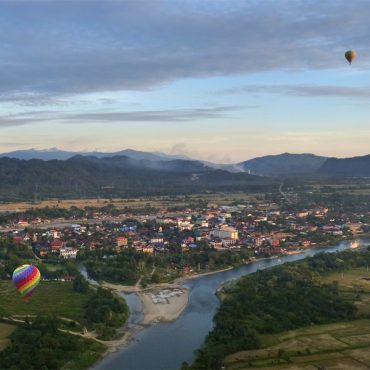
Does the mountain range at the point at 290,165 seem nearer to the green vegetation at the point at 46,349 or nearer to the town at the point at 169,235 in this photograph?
the town at the point at 169,235

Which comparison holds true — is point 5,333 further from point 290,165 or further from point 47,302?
point 290,165

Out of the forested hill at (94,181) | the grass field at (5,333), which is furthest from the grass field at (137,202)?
the grass field at (5,333)

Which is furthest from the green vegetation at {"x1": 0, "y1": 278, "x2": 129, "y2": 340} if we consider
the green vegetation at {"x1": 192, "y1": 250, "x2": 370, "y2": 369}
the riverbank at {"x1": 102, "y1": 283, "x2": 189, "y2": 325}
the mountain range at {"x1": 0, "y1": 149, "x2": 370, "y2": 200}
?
the mountain range at {"x1": 0, "y1": 149, "x2": 370, "y2": 200}

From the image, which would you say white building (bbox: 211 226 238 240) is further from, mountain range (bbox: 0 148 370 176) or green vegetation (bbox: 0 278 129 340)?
mountain range (bbox: 0 148 370 176)

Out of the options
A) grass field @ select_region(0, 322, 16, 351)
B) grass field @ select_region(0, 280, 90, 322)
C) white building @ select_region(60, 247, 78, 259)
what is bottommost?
grass field @ select_region(0, 322, 16, 351)

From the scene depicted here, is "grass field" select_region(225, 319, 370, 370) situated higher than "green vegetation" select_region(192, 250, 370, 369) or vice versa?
"green vegetation" select_region(192, 250, 370, 369)

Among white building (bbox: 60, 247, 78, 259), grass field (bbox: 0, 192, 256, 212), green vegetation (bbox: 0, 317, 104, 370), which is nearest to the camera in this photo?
green vegetation (bbox: 0, 317, 104, 370)

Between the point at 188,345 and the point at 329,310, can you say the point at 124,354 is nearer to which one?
the point at 188,345
